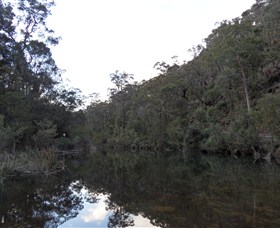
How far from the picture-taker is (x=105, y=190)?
11.7 m

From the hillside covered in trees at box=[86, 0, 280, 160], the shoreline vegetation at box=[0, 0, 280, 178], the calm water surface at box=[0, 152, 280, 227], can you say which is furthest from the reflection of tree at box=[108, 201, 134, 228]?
the hillside covered in trees at box=[86, 0, 280, 160]

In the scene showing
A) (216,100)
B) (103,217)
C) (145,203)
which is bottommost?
(103,217)

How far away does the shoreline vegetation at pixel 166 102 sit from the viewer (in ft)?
66.8

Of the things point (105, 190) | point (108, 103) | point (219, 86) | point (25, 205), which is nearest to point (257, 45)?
point (219, 86)

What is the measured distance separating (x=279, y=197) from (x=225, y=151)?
65.3 feet

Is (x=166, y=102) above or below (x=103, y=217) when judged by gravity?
above

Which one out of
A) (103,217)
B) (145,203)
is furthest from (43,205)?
(145,203)

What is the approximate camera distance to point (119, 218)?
24.2 feet

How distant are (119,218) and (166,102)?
36497 mm

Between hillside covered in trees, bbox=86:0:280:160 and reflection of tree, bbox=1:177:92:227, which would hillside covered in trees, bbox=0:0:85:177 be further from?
hillside covered in trees, bbox=86:0:280:160

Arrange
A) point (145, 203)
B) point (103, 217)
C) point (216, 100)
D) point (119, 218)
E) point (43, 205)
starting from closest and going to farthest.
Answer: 1. point (119, 218)
2. point (103, 217)
3. point (145, 203)
4. point (43, 205)
5. point (216, 100)

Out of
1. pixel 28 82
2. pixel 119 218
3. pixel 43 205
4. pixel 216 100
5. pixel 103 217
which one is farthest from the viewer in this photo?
pixel 216 100

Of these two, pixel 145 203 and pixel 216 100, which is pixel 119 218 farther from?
pixel 216 100

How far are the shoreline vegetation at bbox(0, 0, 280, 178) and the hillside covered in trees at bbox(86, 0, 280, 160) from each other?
0.29ft
